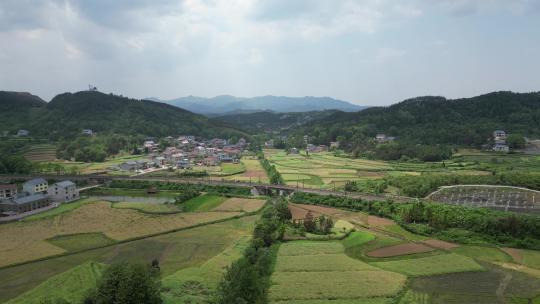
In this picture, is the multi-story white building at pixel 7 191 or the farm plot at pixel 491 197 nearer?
the farm plot at pixel 491 197

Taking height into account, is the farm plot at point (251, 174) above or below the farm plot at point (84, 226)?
above

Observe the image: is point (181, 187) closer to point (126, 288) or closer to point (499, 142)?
point (126, 288)

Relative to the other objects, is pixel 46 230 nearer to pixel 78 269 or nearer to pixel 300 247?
pixel 78 269

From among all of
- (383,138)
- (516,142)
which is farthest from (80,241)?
→ (383,138)

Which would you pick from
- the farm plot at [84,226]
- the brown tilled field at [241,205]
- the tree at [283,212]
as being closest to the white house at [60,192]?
the farm plot at [84,226]

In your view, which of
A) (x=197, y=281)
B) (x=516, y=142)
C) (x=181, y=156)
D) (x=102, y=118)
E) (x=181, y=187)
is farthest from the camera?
(x=102, y=118)

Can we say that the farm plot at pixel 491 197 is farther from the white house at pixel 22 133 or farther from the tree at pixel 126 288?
the white house at pixel 22 133

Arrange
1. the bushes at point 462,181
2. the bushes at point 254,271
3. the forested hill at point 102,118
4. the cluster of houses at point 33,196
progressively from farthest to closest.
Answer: the forested hill at point 102,118 < the bushes at point 462,181 < the cluster of houses at point 33,196 < the bushes at point 254,271
